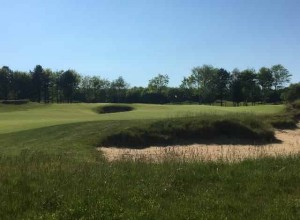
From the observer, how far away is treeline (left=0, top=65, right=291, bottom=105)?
427 feet

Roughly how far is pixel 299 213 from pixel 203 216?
1.71 metres

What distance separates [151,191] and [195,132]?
66.4 feet

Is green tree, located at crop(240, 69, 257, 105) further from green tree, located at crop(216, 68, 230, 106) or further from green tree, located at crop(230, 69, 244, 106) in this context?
green tree, located at crop(216, 68, 230, 106)

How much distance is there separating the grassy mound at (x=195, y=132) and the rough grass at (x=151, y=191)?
47.5 feet

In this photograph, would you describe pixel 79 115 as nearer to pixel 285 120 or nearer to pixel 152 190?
pixel 285 120

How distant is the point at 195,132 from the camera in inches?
1160

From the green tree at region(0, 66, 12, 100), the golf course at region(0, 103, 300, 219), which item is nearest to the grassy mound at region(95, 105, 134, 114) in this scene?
the golf course at region(0, 103, 300, 219)

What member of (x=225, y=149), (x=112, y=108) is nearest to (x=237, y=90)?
(x=112, y=108)

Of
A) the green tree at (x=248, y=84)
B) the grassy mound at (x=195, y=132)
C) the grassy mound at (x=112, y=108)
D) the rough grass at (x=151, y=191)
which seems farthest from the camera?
the green tree at (x=248, y=84)

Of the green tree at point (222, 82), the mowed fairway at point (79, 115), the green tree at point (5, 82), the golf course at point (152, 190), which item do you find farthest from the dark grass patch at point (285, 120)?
the green tree at point (5, 82)

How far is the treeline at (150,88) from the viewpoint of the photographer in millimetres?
130000

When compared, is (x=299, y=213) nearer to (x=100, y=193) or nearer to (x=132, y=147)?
(x=100, y=193)

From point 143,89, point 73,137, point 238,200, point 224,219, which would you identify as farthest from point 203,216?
point 143,89

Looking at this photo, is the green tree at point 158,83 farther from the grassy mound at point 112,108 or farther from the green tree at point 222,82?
the grassy mound at point 112,108
